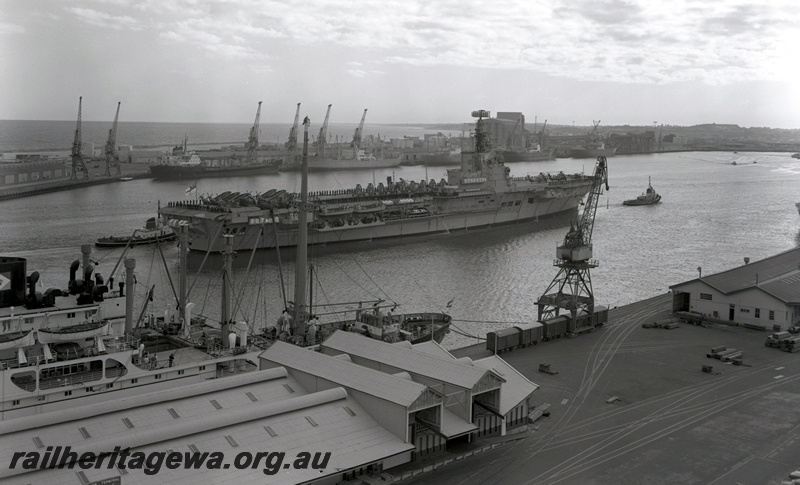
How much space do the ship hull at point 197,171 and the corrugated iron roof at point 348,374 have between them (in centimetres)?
6953

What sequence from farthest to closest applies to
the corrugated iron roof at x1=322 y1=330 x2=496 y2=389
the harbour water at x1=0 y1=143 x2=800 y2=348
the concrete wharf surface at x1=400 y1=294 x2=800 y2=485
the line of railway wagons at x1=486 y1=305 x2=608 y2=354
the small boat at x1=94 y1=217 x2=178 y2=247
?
the small boat at x1=94 y1=217 x2=178 y2=247, the harbour water at x1=0 y1=143 x2=800 y2=348, the line of railway wagons at x1=486 y1=305 x2=608 y2=354, the corrugated iron roof at x1=322 y1=330 x2=496 y2=389, the concrete wharf surface at x1=400 y1=294 x2=800 y2=485

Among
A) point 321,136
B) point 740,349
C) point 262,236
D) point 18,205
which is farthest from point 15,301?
point 321,136

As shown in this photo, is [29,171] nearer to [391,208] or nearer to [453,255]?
[391,208]

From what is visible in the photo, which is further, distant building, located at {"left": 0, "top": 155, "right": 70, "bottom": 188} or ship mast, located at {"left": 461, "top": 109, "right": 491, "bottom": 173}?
distant building, located at {"left": 0, "top": 155, "right": 70, "bottom": 188}

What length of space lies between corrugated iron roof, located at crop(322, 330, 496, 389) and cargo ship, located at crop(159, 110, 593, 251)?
17.1 m

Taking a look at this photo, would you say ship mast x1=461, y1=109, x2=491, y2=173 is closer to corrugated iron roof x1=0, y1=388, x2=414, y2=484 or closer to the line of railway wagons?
the line of railway wagons

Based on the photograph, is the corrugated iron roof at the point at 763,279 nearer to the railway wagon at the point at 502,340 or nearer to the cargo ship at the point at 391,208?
the railway wagon at the point at 502,340

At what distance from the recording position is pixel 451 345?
24469 mm

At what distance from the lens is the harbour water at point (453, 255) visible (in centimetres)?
2998

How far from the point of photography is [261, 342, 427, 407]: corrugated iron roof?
43.2 feet

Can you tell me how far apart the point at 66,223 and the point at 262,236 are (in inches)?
611

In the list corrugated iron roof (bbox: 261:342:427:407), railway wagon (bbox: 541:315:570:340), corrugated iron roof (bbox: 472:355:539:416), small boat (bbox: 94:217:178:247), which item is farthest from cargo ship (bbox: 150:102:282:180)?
corrugated iron roof (bbox: 472:355:539:416)

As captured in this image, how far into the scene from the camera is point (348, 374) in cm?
1429

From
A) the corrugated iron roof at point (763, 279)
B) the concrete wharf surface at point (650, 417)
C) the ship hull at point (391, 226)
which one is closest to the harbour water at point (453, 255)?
the ship hull at point (391, 226)
